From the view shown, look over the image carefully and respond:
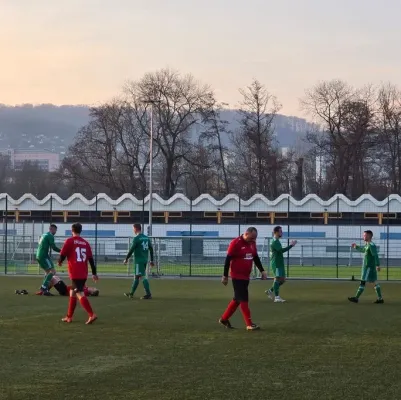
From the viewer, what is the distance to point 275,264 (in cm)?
1983

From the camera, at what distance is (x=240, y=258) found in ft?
45.7

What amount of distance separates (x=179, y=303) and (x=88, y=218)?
2879cm

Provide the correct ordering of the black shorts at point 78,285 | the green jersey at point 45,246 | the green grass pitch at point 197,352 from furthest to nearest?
the green jersey at point 45,246 → the black shorts at point 78,285 → the green grass pitch at point 197,352

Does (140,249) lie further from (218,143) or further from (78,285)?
(218,143)

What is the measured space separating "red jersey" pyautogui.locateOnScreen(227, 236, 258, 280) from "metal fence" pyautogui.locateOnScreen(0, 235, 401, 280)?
1729 cm

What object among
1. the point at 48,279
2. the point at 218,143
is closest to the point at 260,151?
the point at 218,143

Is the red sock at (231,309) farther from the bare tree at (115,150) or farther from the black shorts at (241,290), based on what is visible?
the bare tree at (115,150)

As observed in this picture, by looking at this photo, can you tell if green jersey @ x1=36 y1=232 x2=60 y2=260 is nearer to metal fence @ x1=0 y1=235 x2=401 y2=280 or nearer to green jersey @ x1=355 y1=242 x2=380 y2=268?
green jersey @ x1=355 y1=242 x2=380 y2=268

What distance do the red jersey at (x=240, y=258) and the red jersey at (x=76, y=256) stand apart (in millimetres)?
2835

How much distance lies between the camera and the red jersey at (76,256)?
14.6 m

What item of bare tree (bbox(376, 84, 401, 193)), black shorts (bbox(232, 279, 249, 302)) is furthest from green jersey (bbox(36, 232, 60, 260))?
bare tree (bbox(376, 84, 401, 193))

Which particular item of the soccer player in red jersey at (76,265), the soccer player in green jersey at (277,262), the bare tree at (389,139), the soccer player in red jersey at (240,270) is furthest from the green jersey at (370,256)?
the bare tree at (389,139)

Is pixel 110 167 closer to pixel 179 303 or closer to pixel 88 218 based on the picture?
pixel 88 218

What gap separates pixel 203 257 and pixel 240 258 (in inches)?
790
